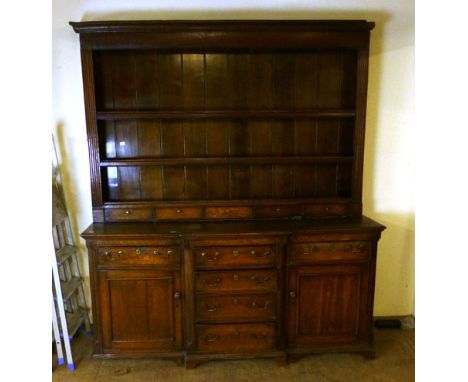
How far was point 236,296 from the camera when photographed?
2.28 m

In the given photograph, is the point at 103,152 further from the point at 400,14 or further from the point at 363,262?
the point at 400,14

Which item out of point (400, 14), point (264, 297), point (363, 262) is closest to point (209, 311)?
point (264, 297)

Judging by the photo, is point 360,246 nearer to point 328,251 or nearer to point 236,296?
point 328,251

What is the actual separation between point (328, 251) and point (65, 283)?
6.02 feet

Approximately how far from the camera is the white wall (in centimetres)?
244

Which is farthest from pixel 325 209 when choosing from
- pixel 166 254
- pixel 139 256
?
pixel 139 256

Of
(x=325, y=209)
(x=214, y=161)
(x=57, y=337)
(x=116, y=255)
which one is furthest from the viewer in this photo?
(x=325, y=209)

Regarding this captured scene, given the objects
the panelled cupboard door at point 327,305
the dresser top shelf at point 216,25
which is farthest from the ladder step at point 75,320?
the dresser top shelf at point 216,25

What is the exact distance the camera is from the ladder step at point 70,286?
2441 millimetres

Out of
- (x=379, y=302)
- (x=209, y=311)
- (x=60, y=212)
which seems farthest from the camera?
(x=379, y=302)

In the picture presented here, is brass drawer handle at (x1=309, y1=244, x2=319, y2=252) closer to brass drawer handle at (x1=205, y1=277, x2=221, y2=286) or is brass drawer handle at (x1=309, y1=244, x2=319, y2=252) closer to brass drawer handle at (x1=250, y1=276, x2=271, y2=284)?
brass drawer handle at (x1=250, y1=276, x2=271, y2=284)

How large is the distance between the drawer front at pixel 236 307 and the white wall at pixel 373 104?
1026 millimetres

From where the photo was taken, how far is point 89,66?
92.4 inches
